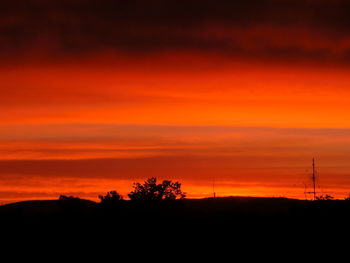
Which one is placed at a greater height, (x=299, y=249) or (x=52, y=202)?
(x=52, y=202)

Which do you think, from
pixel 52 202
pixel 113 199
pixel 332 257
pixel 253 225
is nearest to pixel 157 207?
pixel 113 199

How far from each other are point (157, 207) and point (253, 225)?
9155 mm

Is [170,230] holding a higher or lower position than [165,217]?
lower

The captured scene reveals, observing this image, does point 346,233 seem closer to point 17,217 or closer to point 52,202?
point 17,217

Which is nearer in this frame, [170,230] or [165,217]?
[170,230]

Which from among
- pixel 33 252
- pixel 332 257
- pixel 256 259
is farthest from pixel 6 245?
pixel 332 257

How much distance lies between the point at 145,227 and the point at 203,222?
5177mm

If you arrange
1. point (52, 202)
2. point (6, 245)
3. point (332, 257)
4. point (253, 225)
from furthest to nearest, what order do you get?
point (52, 202), point (253, 225), point (6, 245), point (332, 257)

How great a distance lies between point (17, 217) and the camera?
62.2 m

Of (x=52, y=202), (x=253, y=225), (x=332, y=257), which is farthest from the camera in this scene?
(x=52, y=202)

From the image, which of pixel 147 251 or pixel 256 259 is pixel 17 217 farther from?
pixel 256 259

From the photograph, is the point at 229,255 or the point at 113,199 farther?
the point at 113,199

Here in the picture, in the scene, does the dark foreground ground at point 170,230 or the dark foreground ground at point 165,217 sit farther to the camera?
the dark foreground ground at point 165,217

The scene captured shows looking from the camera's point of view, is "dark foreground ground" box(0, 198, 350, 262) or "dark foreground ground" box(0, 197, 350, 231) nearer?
"dark foreground ground" box(0, 198, 350, 262)
